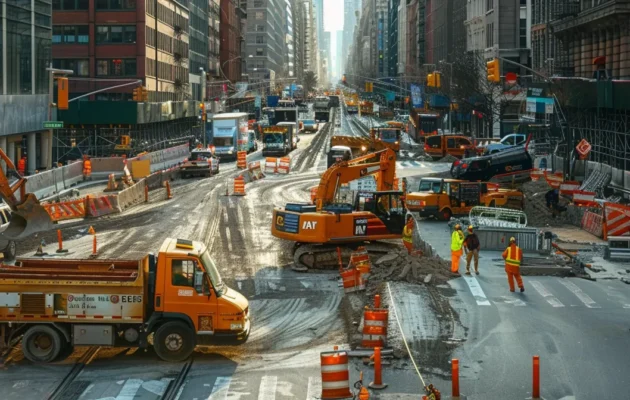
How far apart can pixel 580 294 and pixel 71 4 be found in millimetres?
78662

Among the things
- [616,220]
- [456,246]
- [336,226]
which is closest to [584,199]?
[616,220]

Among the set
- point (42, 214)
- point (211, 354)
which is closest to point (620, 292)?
point (211, 354)

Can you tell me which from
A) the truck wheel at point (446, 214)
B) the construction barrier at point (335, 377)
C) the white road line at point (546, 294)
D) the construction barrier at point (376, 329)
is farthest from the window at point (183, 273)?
the truck wheel at point (446, 214)

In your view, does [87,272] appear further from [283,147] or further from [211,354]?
[283,147]

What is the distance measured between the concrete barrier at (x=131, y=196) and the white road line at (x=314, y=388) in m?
31.9

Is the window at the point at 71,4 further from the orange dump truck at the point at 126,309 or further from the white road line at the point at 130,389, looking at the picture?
the white road line at the point at 130,389

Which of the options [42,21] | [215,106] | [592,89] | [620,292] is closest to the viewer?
[620,292]

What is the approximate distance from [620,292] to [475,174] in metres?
32.3

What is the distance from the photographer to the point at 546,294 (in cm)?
2945

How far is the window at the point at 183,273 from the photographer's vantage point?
2278 cm

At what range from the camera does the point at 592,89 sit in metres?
61.5

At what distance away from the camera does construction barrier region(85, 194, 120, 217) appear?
49125 mm

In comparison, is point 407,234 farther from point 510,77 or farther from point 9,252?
point 510,77

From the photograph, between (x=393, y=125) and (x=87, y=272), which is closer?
(x=87, y=272)
